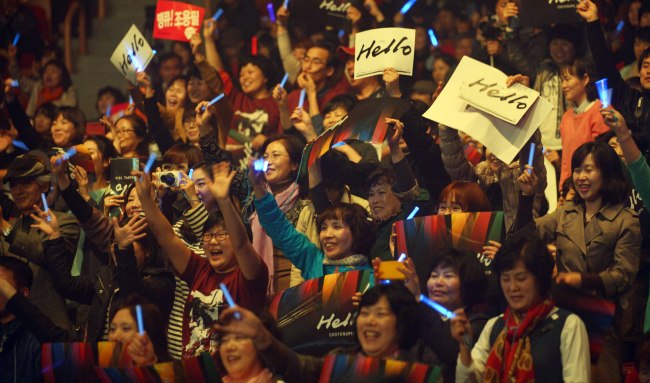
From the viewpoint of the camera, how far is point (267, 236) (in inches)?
236

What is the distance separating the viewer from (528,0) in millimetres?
6824

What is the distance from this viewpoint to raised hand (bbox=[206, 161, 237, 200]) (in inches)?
201

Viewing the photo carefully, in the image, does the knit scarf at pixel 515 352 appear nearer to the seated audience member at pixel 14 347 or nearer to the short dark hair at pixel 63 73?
the seated audience member at pixel 14 347

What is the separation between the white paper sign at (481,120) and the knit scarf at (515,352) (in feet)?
3.40

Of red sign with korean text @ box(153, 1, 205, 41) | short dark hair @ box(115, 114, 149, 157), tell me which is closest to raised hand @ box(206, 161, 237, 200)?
short dark hair @ box(115, 114, 149, 157)

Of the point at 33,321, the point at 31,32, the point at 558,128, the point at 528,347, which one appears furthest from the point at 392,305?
the point at 31,32

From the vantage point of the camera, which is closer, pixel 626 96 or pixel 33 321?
pixel 33 321

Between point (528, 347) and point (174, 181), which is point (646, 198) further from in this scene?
point (174, 181)

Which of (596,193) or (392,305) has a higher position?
(596,193)

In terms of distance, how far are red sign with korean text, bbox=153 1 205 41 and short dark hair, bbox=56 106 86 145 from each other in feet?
2.70

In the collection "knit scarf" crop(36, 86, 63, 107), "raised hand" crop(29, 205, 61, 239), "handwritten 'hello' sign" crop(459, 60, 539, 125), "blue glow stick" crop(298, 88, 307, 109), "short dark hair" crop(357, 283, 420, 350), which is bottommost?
"short dark hair" crop(357, 283, 420, 350)

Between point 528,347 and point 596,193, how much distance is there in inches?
41.0

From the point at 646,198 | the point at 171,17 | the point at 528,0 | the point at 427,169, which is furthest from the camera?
the point at 171,17

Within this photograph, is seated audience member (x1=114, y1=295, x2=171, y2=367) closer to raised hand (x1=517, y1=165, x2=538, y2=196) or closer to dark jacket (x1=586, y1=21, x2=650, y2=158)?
raised hand (x1=517, y1=165, x2=538, y2=196)
